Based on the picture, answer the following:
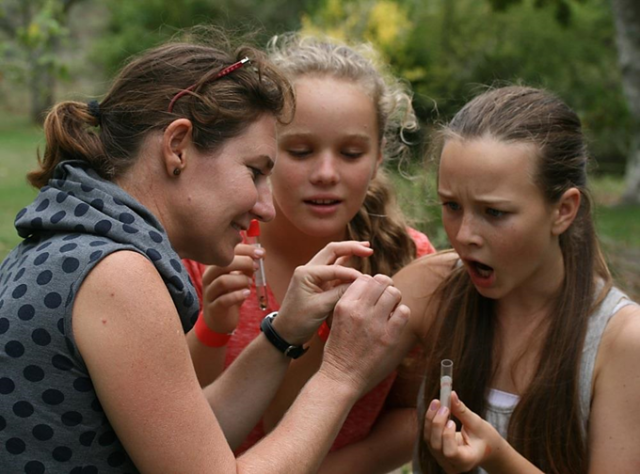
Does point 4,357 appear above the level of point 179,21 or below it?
above

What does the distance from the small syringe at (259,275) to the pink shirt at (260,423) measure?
107 millimetres

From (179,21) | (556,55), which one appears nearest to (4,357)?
(556,55)

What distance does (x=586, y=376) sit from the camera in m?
2.66

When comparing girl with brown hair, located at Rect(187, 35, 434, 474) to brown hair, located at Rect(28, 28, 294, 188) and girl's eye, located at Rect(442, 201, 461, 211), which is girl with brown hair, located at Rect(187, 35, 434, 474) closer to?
girl's eye, located at Rect(442, 201, 461, 211)

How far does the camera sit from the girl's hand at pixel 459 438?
236cm

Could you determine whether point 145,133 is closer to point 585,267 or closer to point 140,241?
point 140,241

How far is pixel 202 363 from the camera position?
3154 millimetres

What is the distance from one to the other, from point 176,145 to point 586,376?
1.48m

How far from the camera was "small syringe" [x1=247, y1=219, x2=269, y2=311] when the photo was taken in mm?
3045

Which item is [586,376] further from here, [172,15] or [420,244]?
[172,15]

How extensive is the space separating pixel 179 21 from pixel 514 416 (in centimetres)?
2332

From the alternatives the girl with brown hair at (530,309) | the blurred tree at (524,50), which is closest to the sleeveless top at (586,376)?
the girl with brown hair at (530,309)

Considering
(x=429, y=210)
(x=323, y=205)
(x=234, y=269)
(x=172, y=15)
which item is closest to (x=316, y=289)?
(x=234, y=269)

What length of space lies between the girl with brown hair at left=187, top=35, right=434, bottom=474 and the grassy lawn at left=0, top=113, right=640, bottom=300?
29 centimetres
